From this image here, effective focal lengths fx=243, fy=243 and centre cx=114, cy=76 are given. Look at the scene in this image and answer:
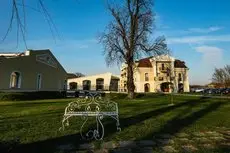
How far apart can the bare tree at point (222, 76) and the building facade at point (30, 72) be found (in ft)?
145

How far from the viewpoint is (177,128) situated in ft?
24.0

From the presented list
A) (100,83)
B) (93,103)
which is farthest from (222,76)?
(93,103)

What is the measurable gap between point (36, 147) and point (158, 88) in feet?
195

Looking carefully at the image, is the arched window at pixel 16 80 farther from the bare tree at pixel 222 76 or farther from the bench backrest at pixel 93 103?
the bare tree at pixel 222 76

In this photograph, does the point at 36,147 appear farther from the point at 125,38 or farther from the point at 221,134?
the point at 125,38

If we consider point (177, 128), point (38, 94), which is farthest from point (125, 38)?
point (177, 128)

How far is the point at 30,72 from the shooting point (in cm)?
2844

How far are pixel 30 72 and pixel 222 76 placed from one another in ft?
170

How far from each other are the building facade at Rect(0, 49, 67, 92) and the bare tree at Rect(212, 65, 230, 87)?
44.1 metres

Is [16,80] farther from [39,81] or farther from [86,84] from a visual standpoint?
[86,84]

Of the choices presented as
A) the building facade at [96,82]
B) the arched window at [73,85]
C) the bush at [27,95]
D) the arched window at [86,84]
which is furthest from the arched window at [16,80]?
the arched window at [73,85]

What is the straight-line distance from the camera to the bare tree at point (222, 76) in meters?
61.3

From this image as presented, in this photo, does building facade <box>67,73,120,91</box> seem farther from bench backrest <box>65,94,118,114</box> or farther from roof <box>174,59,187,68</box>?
bench backrest <box>65,94,118,114</box>

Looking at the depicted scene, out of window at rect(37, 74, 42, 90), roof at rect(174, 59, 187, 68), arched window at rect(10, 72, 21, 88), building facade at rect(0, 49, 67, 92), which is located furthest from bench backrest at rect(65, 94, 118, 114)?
roof at rect(174, 59, 187, 68)
